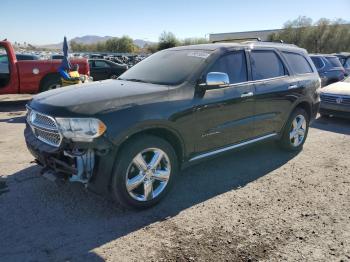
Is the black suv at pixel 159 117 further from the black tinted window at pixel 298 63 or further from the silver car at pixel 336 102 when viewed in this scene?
the silver car at pixel 336 102

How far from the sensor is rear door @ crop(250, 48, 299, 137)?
17.0 ft

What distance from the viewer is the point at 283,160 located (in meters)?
5.86

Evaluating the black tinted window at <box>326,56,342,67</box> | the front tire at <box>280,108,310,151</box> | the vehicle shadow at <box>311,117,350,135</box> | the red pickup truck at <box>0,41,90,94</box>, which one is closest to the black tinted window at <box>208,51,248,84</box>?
the front tire at <box>280,108,310,151</box>

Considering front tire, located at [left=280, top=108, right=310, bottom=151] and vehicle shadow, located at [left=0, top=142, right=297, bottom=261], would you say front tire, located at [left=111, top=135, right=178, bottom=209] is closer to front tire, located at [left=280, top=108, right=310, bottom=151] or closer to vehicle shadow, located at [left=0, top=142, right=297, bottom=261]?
vehicle shadow, located at [left=0, top=142, right=297, bottom=261]

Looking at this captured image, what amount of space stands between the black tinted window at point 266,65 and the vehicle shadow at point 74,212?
1.43 meters

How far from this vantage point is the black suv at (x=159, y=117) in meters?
3.55

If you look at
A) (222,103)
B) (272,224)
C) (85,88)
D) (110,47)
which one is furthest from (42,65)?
(110,47)

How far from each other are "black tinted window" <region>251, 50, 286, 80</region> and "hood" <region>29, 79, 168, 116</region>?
166cm

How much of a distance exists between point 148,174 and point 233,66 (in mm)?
1970

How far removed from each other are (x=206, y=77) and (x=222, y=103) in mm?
455

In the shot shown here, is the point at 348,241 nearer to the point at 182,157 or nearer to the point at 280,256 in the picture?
the point at 280,256

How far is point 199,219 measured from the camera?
12.6 feet

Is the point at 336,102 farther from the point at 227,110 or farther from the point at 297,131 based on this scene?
the point at 227,110

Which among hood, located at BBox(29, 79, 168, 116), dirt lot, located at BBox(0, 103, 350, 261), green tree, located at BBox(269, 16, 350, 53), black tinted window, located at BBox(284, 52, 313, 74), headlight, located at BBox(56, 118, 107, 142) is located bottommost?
dirt lot, located at BBox(0, 103, 350, 261)
